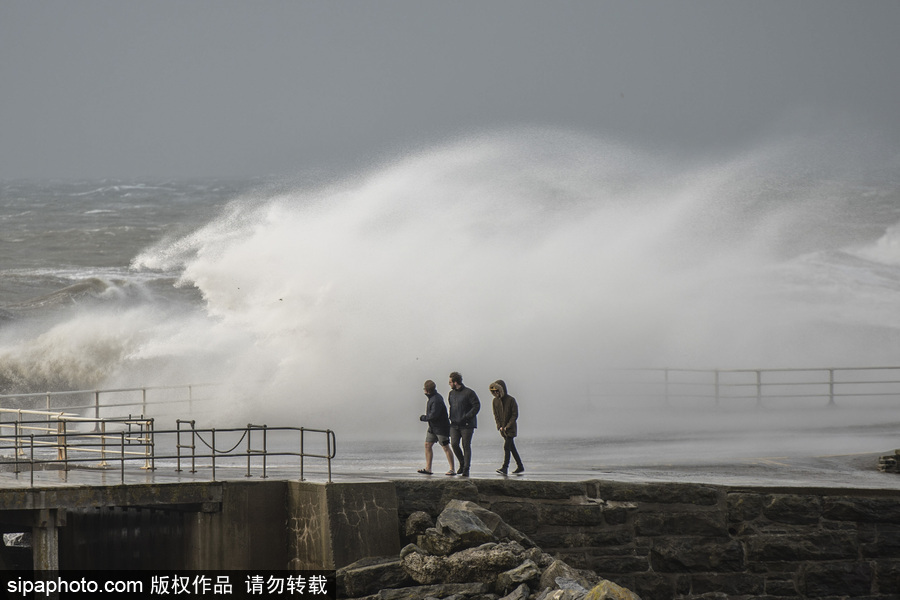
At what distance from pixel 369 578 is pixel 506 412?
300 cm

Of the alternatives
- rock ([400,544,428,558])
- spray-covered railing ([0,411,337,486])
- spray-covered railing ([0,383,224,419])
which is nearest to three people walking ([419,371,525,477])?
spray-covered railing ([0,411,337,486])

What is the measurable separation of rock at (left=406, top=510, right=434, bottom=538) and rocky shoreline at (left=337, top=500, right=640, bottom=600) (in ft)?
0.62

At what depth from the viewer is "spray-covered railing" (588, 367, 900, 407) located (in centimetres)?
2467

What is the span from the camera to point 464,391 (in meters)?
13.7

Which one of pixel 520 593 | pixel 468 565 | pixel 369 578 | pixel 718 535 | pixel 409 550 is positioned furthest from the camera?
pixel 718 535

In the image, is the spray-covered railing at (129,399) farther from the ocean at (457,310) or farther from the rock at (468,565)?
the rock at (468,565)

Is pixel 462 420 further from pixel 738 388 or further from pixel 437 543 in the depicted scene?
pixel 738 388

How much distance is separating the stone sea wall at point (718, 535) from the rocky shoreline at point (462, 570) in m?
0.78

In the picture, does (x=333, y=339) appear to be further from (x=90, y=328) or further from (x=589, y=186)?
(x=589, y=186)

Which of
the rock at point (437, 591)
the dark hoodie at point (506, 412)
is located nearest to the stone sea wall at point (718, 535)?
the dark hoodie at point (506, 412)

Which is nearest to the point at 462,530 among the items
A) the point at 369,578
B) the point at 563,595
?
the point at 369,578

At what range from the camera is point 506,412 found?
1357 cm

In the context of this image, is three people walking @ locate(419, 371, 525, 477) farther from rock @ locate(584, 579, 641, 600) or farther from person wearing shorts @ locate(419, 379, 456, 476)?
rock @ locate(584, 579, 641, 600)

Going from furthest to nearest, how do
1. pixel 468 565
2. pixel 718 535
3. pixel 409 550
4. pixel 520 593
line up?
1. pixel 718 535
2. pixel 409 550
3. pixel 468 565
4. pixel 520 593
